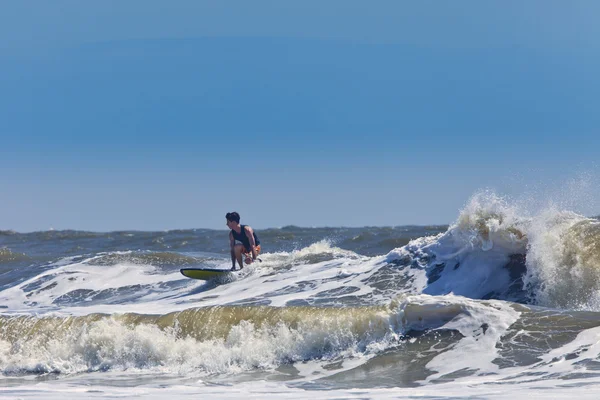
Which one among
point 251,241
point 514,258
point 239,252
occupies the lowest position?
point 514,258

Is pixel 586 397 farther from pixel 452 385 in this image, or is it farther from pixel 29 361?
pixel 29 361

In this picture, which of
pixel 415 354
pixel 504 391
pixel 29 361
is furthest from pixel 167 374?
pixel 504 391

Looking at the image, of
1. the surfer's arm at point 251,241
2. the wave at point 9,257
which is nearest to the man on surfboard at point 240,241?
the surfer's arm at point 251,241

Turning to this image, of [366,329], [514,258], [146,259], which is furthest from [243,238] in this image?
[366,329]

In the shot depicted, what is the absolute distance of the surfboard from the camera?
15562 millimetres

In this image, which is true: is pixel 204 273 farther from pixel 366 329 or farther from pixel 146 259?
pixel 366 329

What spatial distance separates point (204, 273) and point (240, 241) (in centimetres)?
117

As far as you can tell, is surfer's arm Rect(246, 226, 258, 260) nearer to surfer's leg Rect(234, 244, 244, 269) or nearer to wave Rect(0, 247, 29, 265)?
surfer's leg Rect(234, 244, 244, 269)

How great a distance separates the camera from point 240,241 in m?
16.6

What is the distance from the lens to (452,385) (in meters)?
8.59

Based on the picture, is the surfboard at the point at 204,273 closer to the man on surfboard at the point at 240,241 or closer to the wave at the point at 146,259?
the man on surfboard at the point at 240,241

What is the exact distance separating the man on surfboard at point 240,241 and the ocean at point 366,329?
48 centimetres

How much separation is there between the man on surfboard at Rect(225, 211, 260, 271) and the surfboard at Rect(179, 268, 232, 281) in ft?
1.94

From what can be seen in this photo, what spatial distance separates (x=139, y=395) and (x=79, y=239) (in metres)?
22.0
